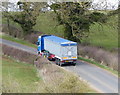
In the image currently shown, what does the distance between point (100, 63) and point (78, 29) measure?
404cm

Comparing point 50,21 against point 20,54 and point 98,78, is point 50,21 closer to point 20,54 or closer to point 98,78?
point 20,54

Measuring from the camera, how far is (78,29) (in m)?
25.2

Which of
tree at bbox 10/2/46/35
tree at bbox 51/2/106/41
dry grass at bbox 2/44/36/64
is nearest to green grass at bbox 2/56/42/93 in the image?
dry grass at bbox 2/44/36/64

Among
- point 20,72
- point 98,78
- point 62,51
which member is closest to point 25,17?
point 62,51

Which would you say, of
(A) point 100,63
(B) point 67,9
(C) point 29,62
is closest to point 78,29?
(B) point 67,9

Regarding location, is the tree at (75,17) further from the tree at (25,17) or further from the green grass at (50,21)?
the tree at (25,17)

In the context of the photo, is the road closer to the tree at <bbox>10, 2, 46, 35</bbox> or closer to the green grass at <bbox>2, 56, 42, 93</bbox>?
the green grass at <bbox>2, 56, 42, 93</bbox>

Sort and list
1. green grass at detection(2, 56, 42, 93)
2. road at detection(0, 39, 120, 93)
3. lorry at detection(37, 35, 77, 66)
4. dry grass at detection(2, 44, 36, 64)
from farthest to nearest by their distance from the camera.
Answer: dry grass at detection(2, 44, 36, 64), lorry at detection(37, 35, 77, 66), green grass at detection(2, 56, 42, 93), road at detection(0, 39, 120, 93)

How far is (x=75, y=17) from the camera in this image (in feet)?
82.7

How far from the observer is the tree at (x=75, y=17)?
23812 mm

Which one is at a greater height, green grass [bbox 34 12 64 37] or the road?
green grass [bbox 34 12 64 37]

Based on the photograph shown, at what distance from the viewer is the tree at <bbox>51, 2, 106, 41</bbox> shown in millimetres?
23812

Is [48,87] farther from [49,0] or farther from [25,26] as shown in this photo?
[25,26]

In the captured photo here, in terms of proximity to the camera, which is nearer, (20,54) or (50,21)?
(20,54)
